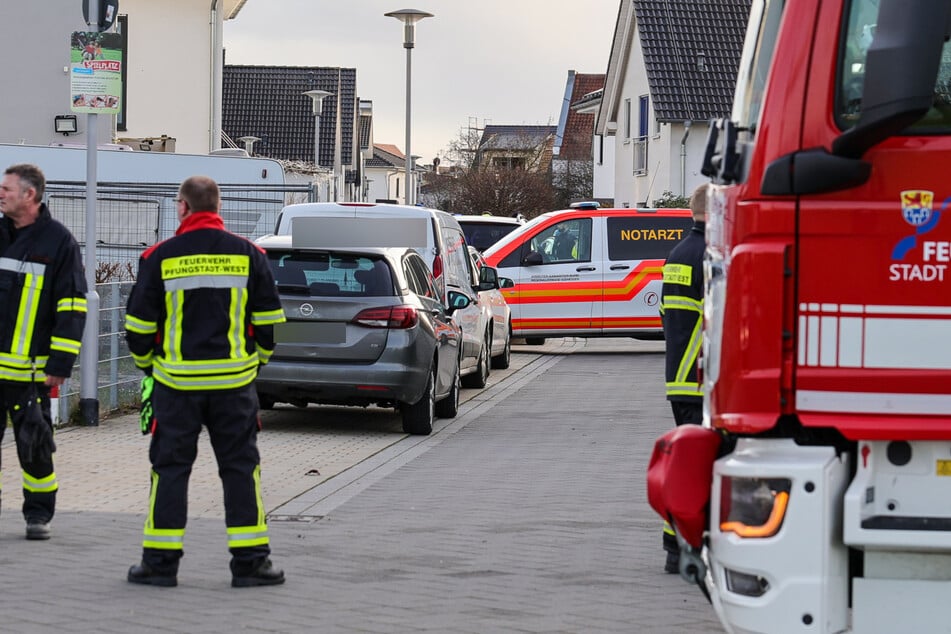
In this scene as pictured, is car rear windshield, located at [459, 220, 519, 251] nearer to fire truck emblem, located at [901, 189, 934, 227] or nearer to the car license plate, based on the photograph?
the car license plate

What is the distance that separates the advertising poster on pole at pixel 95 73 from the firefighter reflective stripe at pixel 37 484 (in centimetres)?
469

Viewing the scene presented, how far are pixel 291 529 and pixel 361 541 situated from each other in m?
0.55

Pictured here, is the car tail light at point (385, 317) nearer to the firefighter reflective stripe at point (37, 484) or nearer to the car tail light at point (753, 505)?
the firefighter reflective stripe at point (37, 484)

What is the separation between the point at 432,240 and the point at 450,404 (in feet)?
8.40

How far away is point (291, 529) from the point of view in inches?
337

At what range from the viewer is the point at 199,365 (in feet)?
22.6

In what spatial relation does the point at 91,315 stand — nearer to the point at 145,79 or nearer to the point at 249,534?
the point at 249,534

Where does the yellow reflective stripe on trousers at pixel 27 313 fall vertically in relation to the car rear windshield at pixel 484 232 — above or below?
below

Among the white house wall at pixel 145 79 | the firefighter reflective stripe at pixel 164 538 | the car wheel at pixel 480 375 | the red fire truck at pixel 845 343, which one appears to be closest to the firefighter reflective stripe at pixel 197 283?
the firefighter reflective stripe at pixel 164 538

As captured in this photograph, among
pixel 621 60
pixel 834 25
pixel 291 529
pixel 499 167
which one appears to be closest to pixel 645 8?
pixel 621 60

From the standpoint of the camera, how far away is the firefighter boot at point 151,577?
22.8 feet

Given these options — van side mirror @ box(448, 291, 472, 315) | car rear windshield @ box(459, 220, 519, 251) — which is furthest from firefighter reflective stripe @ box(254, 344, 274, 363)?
car rear windshield @ box(459, 220, 519, 251)

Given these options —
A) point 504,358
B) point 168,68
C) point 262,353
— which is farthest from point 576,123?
point 262,353

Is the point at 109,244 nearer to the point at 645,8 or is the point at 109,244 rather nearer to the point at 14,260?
the point at 14,260
